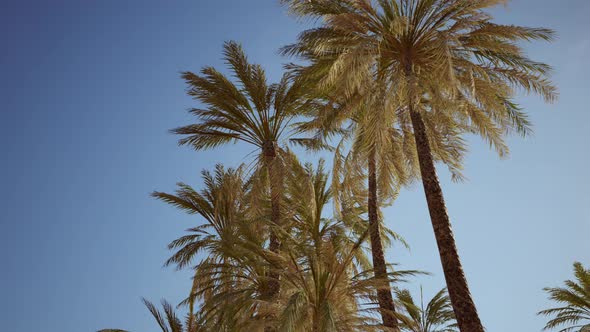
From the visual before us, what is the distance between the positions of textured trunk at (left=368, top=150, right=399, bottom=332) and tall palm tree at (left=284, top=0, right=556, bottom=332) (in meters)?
3.51

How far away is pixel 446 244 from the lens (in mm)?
11422

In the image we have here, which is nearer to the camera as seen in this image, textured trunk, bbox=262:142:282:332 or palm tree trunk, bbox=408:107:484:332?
palm tree trunk, bbox=408:107:484:332

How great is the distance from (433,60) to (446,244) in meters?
5.22

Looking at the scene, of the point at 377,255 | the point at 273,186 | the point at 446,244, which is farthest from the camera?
the point at 273,186

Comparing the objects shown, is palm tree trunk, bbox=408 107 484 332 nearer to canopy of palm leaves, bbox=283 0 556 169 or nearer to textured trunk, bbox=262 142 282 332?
canopy of palm leaves, bbox=283 0 556 169

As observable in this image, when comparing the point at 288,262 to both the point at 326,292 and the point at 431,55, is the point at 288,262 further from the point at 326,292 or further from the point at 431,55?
the point at 431,55

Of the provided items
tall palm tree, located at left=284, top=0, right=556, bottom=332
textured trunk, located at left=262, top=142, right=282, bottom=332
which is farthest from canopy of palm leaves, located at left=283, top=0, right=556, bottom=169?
textured trunk, located at left=262, top=142, right=282, bottom=332

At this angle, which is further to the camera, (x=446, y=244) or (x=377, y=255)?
(x=377, y=255)

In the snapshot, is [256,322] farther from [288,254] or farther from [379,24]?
[379,24]

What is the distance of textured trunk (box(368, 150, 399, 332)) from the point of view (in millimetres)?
14516

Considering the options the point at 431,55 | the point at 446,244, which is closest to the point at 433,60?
the point at 431,55

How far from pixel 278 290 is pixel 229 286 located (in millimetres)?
1916

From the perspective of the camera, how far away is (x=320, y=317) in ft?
38.3

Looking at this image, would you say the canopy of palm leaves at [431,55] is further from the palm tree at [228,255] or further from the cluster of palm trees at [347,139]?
the palm tree at [228,255]
